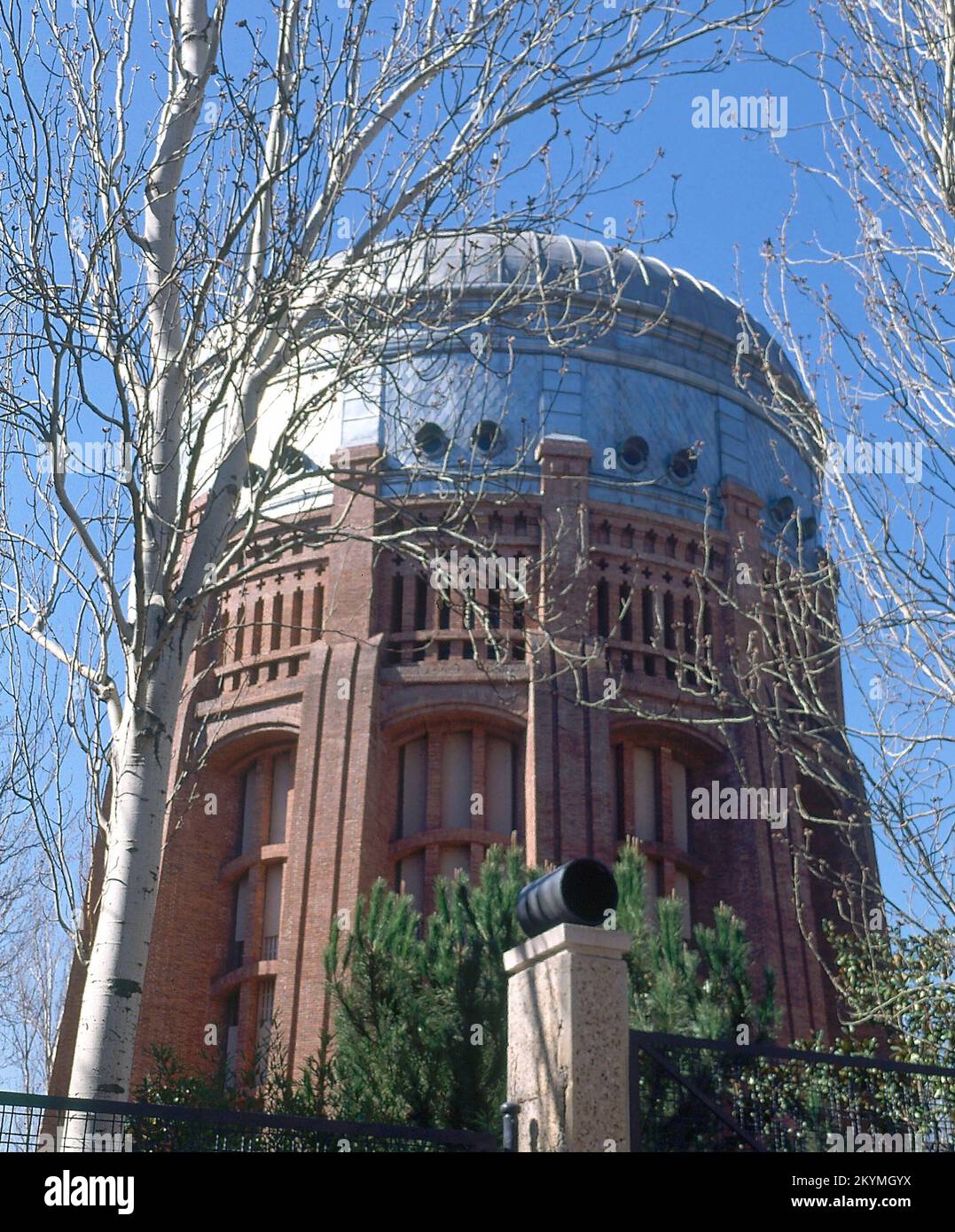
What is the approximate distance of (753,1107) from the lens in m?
8.06

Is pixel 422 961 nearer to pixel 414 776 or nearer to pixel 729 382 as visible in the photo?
pixel 414 776

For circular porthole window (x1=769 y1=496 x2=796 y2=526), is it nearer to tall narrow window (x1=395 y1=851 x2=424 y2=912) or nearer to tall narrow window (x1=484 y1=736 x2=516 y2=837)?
tall narrow window (x1=484 y1=736 x2=516 y2=837)

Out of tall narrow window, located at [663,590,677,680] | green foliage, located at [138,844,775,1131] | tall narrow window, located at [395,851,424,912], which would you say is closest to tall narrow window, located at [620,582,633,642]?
tall narrow window, located at [663,590,677,680]

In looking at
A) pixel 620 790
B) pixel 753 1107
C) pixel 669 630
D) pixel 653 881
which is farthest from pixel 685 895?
pixel 753 1107

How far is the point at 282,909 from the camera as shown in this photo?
802 inches

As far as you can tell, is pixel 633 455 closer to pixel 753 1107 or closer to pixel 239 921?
pixel 239 921

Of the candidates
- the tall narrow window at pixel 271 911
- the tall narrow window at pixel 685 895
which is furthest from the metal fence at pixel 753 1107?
the tall narrow window at pixel 271 911

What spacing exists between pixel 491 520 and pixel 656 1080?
608 inches

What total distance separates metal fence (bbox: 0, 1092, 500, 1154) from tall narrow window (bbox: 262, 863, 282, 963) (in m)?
12.0

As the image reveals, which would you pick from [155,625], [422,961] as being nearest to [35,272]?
[155,625]

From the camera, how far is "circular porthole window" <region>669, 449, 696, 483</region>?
77.2 ft

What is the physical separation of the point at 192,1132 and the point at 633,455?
16.2m

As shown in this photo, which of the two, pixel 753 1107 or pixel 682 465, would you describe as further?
pixel 682 465

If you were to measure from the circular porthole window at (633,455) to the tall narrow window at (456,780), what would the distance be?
5072 millimetres
